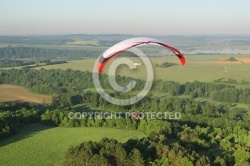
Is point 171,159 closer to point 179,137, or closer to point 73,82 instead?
point 179,137

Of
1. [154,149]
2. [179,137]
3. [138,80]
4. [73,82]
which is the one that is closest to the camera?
[154,149]

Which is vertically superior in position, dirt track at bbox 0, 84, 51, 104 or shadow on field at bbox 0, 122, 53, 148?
shadow on field at bbox 0, 122, 53, 148

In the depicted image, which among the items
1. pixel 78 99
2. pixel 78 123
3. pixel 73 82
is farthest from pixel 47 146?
pixel 73 82

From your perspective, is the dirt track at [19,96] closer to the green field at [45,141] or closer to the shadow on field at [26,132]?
the shadow on field at [26,132]

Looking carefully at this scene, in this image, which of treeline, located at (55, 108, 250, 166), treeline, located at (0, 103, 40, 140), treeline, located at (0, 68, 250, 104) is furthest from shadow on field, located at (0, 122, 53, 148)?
treeline, located at (0, 68, 250, 104)

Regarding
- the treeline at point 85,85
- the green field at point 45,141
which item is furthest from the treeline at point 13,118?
the treeline at point 85,85

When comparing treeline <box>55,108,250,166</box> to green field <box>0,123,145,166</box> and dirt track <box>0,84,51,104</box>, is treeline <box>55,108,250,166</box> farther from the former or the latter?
dirt track <box>0,84,51,104</box>

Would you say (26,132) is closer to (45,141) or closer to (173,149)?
(45,141)
